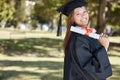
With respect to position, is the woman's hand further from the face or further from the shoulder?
the face

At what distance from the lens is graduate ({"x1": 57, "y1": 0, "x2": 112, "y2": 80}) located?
161 inches

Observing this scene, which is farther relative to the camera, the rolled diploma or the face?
the face

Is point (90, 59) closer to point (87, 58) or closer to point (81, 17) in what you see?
point (87, 58)

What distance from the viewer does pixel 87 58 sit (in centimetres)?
411

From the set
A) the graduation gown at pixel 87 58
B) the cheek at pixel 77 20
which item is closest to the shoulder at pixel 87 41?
the graduation gown at pixel 87 58

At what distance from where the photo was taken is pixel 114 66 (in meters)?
16.1

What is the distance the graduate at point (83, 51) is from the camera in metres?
4.09

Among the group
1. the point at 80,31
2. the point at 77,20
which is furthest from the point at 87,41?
the point at 77,20

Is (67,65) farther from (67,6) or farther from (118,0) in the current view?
(118,0)

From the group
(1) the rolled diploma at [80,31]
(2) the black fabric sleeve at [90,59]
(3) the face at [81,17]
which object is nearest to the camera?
(2) the black fabric sleeve at [90,59]

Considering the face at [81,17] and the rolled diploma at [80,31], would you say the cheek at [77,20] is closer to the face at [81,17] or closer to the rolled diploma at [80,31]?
the face at [81,17]

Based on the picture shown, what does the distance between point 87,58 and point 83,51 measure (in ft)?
0.30

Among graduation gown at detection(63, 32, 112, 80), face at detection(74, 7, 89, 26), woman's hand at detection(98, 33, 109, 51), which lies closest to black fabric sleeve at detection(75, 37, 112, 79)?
graduation gown at detection(63, 32, 112, 80)

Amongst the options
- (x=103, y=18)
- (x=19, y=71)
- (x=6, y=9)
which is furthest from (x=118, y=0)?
(x=19, y=71)
